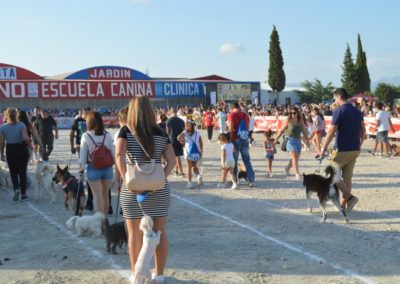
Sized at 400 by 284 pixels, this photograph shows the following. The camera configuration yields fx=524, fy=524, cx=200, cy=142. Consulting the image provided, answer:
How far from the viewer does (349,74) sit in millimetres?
64562

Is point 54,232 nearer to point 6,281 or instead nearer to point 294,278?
point 6,281

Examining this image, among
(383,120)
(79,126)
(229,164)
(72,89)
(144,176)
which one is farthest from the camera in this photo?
(72,89)

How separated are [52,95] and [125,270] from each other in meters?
44.8

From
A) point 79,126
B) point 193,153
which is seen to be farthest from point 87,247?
point 79,126

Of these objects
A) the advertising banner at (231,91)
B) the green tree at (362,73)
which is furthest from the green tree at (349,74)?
the advertising banner at (231,91)

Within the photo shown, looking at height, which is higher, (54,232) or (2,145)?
(2,145)

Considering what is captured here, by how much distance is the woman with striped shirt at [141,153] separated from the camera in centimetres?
462

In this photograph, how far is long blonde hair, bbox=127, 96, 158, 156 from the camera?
4.61 m

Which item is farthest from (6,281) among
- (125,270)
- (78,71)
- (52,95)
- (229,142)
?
(78,71)

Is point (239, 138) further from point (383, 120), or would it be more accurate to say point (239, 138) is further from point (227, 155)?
point (383, 120)

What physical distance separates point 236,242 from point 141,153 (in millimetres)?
2589

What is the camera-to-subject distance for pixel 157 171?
460 cm

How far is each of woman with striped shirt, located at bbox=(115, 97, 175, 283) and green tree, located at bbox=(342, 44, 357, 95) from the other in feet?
203

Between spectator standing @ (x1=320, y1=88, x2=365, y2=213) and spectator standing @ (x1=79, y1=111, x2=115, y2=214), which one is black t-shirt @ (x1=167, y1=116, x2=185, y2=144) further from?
spectator standing @ (x1=320, y1=88, x2=365, y2=213)
